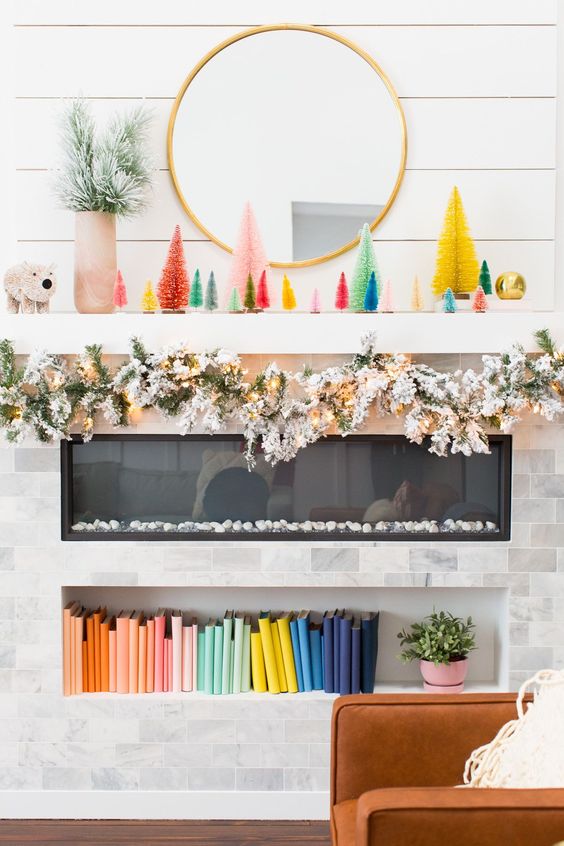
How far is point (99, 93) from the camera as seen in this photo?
2764mm

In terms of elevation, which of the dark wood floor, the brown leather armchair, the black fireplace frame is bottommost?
the dark wood floor

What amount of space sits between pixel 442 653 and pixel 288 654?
0.50 m

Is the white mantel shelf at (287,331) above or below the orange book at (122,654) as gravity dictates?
above

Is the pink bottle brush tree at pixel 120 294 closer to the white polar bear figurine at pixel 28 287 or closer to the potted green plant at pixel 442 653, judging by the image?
the white polar bear figurine at pixel 28 287

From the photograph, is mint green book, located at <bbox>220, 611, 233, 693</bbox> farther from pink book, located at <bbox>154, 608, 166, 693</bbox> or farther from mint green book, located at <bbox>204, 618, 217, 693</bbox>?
pink book, located at <bbox>154, 608, 166, 693</bbox>

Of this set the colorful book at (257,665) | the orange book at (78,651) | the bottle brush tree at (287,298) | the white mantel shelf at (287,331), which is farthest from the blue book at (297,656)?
the bottle brush tree at (287,298)

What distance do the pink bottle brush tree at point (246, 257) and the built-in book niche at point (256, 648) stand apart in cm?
103

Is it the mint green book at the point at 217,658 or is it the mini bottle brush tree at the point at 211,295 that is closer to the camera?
the mini bottle brush tree at the point at 211,295

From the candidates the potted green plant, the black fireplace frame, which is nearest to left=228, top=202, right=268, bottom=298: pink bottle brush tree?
the black fireplace frame

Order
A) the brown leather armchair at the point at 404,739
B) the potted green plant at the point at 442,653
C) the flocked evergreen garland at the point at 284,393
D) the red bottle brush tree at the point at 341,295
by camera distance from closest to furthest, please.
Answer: the brown leather armchair at the point at 404,739
the flocked evergreen garland at the point at 284,393
the red bottle brush tree at the point at 341,295
the potted green plant at the point at 442,653

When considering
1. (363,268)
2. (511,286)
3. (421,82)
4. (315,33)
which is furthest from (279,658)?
(315,33)

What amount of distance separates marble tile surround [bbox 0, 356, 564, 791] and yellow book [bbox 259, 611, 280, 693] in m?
0.07

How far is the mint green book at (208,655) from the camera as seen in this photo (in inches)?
108

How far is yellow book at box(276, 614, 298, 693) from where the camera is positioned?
2744 millimetres
